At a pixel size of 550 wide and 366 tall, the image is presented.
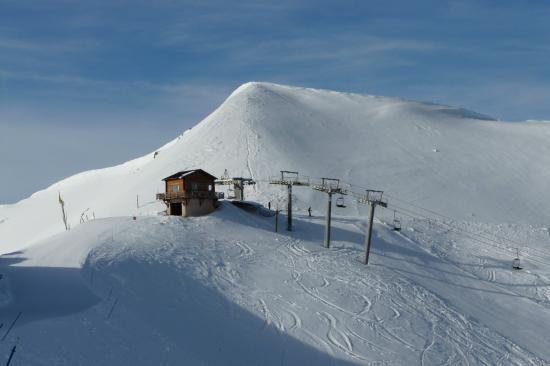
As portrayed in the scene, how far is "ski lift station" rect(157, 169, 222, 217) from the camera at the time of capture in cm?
4172

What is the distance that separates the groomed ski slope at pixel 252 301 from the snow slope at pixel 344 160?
12.3 metres

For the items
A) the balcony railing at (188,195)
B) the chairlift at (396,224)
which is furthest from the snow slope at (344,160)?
the chairlift at (396,224)

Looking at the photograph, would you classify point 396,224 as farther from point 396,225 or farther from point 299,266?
point 299,266

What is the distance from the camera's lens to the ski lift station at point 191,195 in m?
41.7

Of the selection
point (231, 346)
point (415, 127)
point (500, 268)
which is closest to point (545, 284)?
point (500, 268)

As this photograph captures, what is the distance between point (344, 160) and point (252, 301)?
3615 centimetres

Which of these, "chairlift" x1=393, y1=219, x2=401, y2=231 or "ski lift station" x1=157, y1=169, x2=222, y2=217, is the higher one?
"ski lift station" x1=157, y1=169, x2=222, y2=217

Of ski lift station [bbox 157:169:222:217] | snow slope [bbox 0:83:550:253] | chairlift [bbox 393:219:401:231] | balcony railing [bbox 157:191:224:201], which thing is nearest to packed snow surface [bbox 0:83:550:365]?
snow slope [bbox 0:83:550:253]

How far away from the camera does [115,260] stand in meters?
30.1

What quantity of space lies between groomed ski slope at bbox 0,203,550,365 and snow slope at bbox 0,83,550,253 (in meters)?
12.3

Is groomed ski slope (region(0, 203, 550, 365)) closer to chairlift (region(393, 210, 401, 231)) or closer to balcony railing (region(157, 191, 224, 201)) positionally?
balcony railing (region(157, 191, 224, 201))

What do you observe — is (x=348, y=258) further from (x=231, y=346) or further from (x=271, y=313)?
(x=231, y=346)

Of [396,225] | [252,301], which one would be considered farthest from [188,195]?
[396,225]

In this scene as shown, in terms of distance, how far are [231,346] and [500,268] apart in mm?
24947
